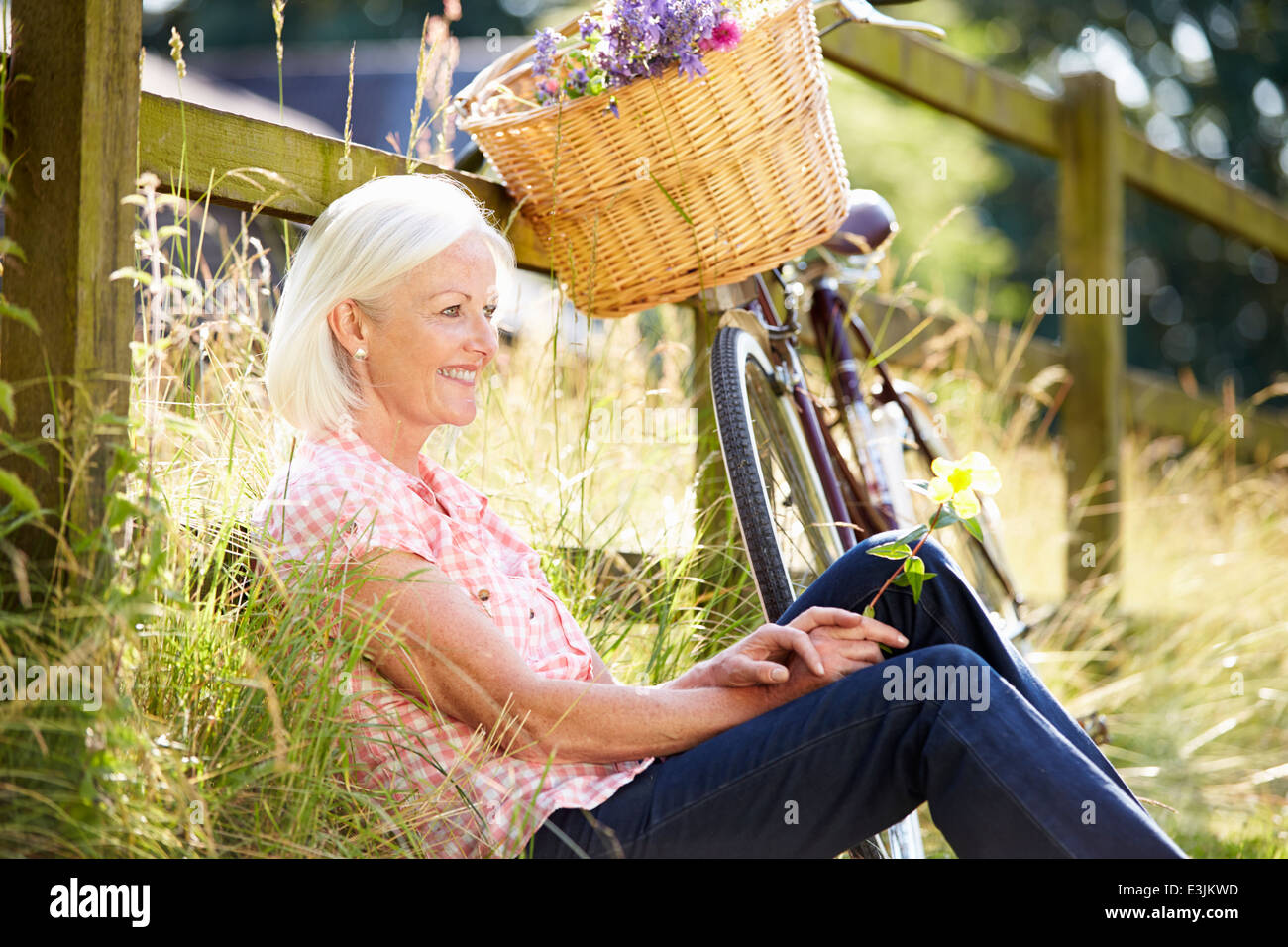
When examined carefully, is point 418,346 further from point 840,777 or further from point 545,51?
point 840,777

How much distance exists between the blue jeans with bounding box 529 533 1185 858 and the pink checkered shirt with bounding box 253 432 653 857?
0.17 feet

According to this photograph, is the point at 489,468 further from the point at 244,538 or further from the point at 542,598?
the point at 244,538

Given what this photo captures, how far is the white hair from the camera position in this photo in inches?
71.2

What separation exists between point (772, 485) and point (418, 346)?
2.73 ft

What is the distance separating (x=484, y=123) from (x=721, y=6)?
42 cm

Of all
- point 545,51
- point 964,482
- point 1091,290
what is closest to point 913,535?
point 964,482

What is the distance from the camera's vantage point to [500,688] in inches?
64.4

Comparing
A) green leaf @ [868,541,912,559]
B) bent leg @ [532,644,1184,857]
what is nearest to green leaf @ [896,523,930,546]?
green leaf @ [868,541,912,559]

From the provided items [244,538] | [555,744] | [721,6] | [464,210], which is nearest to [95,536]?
[244,538]

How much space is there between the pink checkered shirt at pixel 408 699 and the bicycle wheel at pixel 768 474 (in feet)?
1.27

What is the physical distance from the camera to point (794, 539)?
99.0 inches

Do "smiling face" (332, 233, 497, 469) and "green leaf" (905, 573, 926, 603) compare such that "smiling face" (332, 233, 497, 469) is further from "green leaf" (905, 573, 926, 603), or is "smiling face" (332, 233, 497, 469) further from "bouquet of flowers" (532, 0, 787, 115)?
"green leaf" (905, 573, 926, 603)

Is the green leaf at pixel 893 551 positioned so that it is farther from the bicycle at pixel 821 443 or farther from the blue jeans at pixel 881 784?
the bicycle at pixel 821 443

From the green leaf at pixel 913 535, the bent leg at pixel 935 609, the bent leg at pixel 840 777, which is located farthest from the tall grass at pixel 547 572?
the green leaf at pixel 913 535
